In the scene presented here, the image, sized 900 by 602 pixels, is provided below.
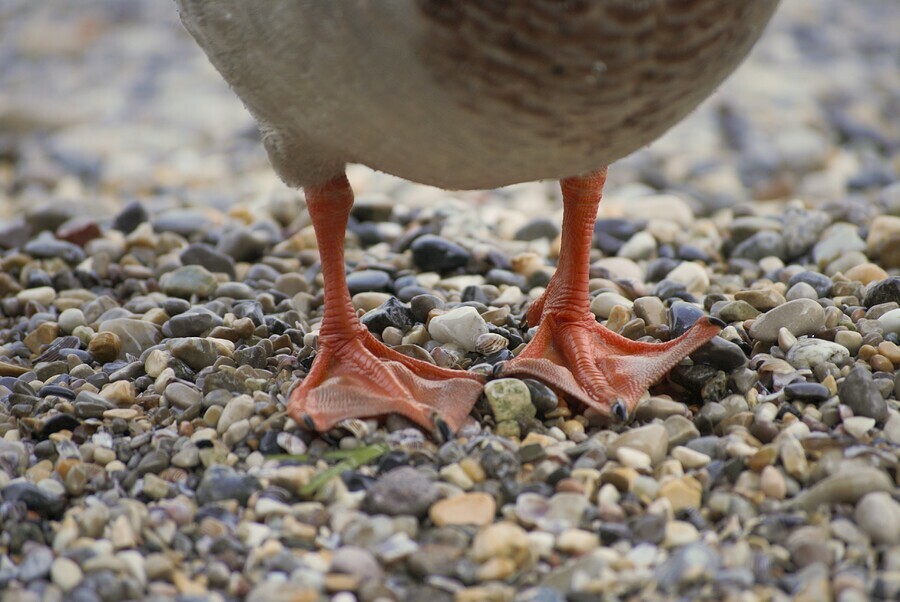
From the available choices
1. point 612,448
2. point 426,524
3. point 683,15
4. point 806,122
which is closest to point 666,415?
point 612,448

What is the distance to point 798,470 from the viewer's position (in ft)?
9.18

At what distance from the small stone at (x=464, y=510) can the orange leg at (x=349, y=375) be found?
0.38 m

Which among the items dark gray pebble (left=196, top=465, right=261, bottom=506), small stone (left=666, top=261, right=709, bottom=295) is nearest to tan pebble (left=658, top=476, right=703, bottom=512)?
dark gray pebble (left=196, top=465, right=261, bottom=506)

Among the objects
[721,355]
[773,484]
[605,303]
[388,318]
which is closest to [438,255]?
[388,318]

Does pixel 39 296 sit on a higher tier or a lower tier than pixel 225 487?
higher

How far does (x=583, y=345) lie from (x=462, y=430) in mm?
625

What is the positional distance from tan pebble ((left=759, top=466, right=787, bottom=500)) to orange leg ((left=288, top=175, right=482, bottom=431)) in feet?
2.84

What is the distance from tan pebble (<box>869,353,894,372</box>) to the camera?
130 inches

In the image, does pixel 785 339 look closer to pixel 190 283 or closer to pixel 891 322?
pixel 891 322

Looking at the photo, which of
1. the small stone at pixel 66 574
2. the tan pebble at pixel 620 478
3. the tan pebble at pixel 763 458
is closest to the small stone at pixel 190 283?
the small stone at pixel 66 574

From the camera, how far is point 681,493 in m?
2.73

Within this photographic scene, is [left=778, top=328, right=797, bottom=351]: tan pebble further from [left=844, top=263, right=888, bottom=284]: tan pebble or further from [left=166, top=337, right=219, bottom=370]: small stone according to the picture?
[left=166, top=337, right=219, bottom=370]: small stone

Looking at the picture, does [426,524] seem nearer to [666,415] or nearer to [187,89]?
[666,415]

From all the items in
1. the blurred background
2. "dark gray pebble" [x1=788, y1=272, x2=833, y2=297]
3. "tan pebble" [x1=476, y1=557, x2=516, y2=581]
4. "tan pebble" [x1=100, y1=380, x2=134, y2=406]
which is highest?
the blurred background
